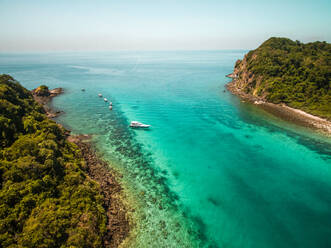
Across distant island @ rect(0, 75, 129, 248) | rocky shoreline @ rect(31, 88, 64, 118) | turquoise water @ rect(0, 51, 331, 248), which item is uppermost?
rocky shoreline @ rect(31, 88, 64, 118)

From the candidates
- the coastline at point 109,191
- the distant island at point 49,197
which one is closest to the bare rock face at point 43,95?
the coastline at point 109,191

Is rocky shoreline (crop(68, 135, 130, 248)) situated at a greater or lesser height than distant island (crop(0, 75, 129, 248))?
lesser

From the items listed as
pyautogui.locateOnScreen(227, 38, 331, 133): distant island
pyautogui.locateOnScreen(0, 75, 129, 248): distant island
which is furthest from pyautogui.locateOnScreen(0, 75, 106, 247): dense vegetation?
pyautogui.locateOnScreen(227, 38, 331, 133): distant island

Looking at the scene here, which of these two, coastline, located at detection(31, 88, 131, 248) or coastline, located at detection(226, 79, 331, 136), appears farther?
coastline, located at detection(226, 79, 331, 136)

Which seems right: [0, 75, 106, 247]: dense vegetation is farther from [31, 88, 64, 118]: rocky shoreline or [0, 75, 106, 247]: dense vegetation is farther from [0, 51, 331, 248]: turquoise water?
[31, 88, 64, 118]: rocky shoreline

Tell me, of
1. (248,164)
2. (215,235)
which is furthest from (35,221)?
(248,164)

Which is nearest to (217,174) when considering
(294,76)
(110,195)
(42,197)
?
(110,195)
